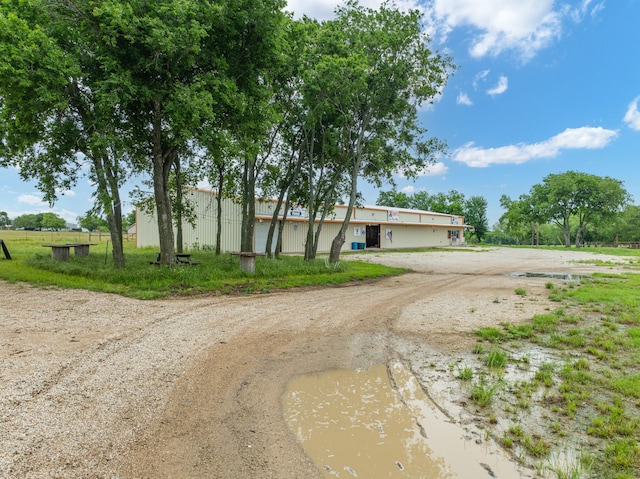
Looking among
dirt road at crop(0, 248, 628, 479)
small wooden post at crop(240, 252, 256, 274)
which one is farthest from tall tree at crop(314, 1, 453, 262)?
dirt road at crop(0, 248, 628, 479)

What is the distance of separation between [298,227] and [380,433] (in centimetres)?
2221

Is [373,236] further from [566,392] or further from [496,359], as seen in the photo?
[566,392]

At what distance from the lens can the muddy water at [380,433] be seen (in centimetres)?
254

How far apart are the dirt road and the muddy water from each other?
8.1 inches

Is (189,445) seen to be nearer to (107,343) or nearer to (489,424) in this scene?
(489,424)

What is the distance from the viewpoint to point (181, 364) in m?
4.23

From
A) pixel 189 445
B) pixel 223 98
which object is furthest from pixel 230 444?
pixel 223 98

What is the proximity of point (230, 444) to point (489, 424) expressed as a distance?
7.04ft

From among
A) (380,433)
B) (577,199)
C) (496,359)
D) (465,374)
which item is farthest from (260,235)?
(577,199)

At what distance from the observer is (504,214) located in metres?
58.7

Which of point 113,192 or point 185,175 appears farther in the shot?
point 185,175

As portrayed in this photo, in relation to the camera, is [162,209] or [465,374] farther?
[162,209]

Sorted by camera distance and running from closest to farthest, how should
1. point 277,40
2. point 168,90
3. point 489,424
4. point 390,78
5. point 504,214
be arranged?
point 489,424, point 168,90, point 277,40, point 390,78, point 504,214

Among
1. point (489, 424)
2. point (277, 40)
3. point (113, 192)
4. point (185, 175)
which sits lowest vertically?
point (489, 424)
